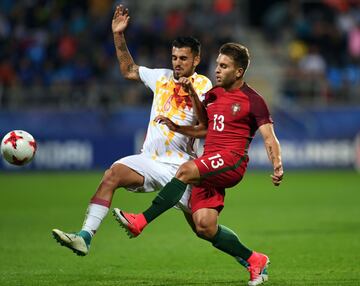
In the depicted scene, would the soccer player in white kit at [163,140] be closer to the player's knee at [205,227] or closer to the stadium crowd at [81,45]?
the player's knee at [205,227]

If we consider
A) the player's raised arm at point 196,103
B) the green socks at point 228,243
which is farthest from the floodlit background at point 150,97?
the player's raised arm at point 196,103

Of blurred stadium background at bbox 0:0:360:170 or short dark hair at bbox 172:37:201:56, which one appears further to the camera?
blurred stadium background at bbox 0:0:360:170

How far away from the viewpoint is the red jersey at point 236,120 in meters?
8.06

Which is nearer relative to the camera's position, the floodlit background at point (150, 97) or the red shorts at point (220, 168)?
the red shorts at point (220, 168)

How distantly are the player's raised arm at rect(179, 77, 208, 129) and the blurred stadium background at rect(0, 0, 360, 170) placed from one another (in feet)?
43.3

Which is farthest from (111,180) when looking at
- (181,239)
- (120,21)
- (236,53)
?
(181,239)

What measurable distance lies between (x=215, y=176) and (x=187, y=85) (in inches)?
33.8

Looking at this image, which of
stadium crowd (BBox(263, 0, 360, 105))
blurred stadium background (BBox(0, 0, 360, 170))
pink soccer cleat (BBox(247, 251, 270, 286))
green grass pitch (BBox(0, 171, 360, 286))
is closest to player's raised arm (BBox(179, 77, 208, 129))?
pink soccer cleat (BBox(247, 251, 270, 286))

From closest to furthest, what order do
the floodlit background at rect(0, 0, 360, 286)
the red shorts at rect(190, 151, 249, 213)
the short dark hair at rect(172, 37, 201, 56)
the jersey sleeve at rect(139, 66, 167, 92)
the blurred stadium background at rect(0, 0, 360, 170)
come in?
1. the red shorts at rect(190, 151, 249, 213)
2. the short dark hair at rect(172, 37, 201, 56)
3. the jersey sleeve at rect(139, 66, 167, 92)
4. the floodlit background at rect(0, 0, 360, 286)
5. the blurred stadium background at rect(0, 0, 360, 170)

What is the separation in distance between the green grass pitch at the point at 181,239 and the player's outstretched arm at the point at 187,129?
1387mm

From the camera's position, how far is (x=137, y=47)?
23078 mm

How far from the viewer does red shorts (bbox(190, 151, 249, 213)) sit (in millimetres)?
7934

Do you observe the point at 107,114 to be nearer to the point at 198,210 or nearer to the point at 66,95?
the point at 66,95

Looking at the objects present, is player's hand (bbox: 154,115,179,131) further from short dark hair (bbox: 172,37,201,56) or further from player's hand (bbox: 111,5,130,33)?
player's hand (bbox: 111,5,130,33)
